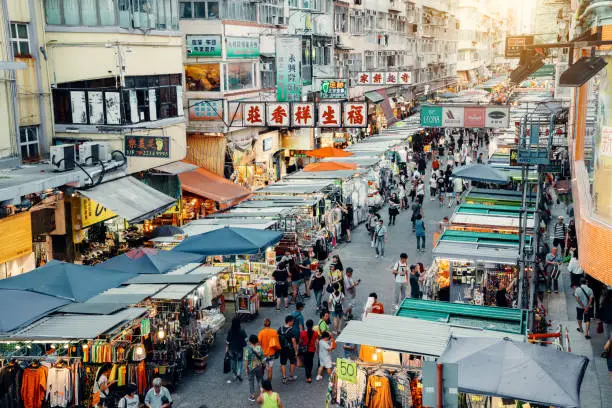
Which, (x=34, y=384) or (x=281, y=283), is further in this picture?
(x=281, y=283)

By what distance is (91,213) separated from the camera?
21.2m

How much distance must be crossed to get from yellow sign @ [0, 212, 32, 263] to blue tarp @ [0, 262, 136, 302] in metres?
3.24

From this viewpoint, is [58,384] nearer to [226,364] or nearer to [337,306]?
[226,364]

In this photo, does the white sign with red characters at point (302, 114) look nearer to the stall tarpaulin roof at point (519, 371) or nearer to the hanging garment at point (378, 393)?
the hanging garment at point (378, 393)

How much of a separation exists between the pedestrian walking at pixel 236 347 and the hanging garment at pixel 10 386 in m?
3.90

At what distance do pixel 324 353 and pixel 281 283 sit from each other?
483 centimetres

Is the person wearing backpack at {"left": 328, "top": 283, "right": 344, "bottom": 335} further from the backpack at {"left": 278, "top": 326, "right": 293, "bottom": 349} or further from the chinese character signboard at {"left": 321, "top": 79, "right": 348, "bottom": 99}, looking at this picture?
the chinese character signboard at {"left": 321, "top": 79, "right": 348, "bottom": 99}

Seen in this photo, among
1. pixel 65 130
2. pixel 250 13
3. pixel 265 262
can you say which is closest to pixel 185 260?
pixel 265 262

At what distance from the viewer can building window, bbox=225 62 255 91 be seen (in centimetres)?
2981

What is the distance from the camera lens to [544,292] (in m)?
19.6

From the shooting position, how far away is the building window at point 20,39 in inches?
776

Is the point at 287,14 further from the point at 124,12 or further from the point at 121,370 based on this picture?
the point at 121,370

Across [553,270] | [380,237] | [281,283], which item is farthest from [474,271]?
[380,237]

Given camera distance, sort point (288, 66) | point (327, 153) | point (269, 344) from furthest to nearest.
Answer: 1. point (327, 153)
2. point (288, 66)
3. point (269, 344)
